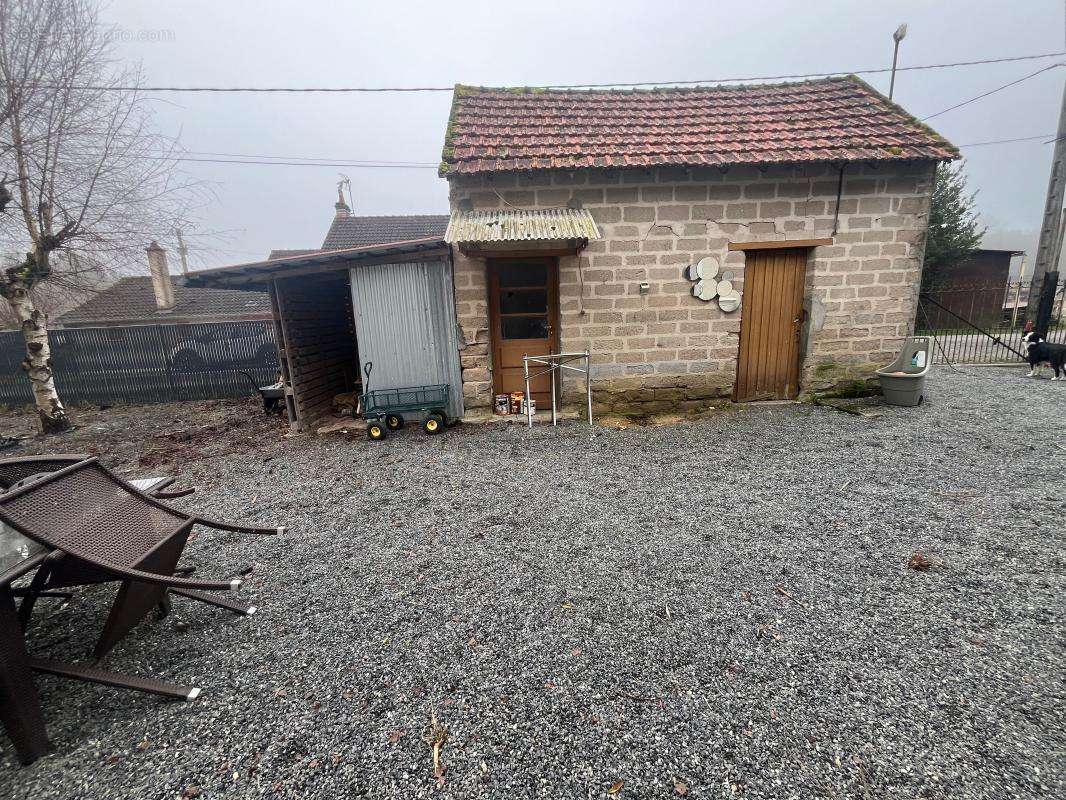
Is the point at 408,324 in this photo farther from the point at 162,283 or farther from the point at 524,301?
the point at 162,283

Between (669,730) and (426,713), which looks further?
(426,713)

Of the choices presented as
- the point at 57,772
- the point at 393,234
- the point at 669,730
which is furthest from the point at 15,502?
the point at 393,234

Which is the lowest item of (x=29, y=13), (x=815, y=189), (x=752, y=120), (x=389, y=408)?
(x=389, y=408)

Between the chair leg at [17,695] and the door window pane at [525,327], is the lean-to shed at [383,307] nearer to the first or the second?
the door window pane at [525,327]

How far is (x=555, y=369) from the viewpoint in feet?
20.2

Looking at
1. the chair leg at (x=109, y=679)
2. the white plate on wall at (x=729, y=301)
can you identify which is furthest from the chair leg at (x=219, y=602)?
the white plate on wall at (x=729, y=301)

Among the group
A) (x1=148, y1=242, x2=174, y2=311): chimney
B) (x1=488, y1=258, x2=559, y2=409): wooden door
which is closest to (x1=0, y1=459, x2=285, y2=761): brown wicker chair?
(x1=488, y1=258, x2=559, y2=409): wooden door

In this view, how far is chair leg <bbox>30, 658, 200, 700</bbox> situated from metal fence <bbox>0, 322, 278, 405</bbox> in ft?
28.8

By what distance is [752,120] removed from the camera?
6309 mm

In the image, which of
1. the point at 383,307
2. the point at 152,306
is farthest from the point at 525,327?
the point at 152,306

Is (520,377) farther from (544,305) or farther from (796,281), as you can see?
(796,281)

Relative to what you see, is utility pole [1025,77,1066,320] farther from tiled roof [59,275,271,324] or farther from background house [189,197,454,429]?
tiled roof [59,275,271,324]

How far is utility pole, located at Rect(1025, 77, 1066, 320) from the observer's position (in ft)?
29.7

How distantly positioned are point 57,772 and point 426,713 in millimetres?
1338
